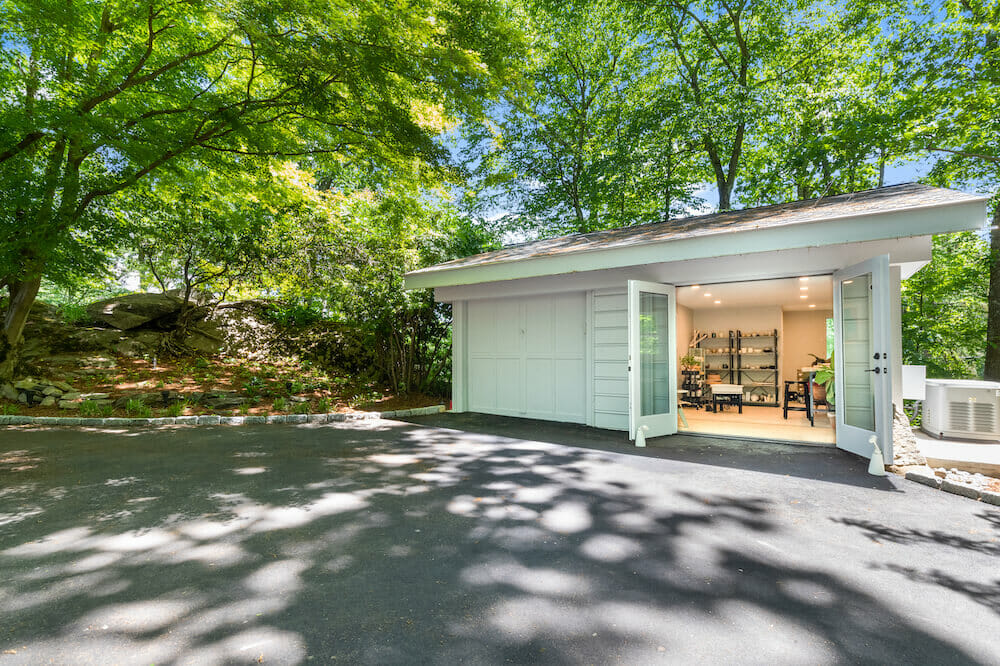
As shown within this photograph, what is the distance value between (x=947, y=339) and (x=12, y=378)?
67.0 ft

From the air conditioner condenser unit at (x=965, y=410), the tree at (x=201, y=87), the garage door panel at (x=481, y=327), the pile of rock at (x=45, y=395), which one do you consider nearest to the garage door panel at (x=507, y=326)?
the garage door panel at (x=481, y=327)

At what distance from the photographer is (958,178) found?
37.1ft

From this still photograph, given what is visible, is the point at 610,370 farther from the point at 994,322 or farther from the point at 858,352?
the point at 994,322

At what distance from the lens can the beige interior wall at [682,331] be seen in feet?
37.3

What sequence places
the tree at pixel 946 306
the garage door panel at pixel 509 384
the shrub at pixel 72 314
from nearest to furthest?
the garage door panel at pixel 509 384
the shrub at pixel 72 314
the tree at pixel 946 306

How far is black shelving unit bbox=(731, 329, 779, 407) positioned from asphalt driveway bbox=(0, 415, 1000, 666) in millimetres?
7151

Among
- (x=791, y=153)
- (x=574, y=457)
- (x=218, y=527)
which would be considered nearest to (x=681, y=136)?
(x=791, y=153)

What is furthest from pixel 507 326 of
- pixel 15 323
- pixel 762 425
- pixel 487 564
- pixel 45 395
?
pixel 15 323

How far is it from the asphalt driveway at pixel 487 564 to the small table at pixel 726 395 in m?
4.30

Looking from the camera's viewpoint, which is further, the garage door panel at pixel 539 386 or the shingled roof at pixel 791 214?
the garage door panel at pixel 539 386

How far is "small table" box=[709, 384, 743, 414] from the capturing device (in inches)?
355

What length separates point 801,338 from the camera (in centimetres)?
1223

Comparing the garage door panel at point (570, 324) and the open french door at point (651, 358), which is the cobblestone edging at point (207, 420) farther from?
the open french door at point (651, 358)

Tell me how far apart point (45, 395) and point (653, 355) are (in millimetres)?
9755
